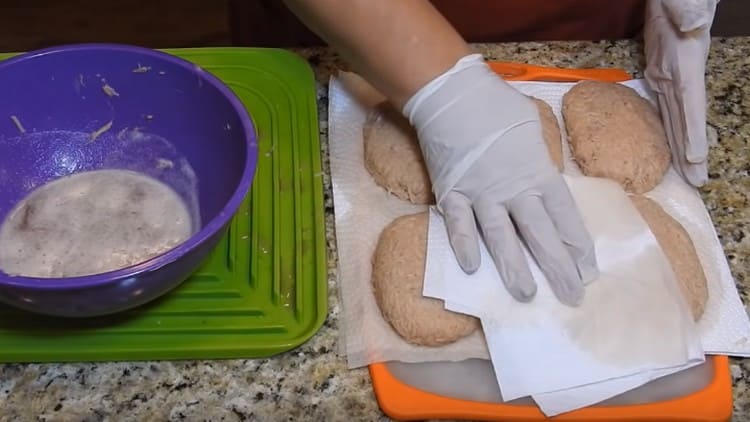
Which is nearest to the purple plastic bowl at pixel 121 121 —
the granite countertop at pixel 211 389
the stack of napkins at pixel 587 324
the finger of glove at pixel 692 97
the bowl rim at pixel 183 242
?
the bowl rim at pixel 183 242

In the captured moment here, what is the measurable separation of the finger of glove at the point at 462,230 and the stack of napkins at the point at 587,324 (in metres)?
0.01

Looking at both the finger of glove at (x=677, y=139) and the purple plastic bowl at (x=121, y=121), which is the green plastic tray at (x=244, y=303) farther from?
the finger of glove at (x=677, y=139)

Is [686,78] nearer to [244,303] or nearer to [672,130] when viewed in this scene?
[672,130]

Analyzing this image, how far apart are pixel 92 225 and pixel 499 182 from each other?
396 millimetres

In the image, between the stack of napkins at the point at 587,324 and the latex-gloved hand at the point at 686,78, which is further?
the latex-gloved hand at the point at 686,78

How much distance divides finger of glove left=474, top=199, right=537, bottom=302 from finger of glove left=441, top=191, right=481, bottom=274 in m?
0.01

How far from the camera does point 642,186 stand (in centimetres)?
91

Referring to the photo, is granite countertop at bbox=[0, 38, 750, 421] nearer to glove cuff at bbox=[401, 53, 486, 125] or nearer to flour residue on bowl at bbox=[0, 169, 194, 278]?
flour residue on bowl at bbox=[0, 169, 194, 278]

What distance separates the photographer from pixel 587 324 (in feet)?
2.55

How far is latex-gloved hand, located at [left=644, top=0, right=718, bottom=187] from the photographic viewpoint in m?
0.90

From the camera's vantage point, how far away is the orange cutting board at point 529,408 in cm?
74

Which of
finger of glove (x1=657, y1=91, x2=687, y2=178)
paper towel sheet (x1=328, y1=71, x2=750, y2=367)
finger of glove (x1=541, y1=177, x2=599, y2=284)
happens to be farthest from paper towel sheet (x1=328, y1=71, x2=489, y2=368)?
finger of glove (x1=657, y1=91, x2=687, y2=178)

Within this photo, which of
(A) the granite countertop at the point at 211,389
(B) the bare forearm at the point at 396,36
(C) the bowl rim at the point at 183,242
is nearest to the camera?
(C) the bowl rim at the point at 183,242

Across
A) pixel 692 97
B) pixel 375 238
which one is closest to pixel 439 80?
pixel 375 238
